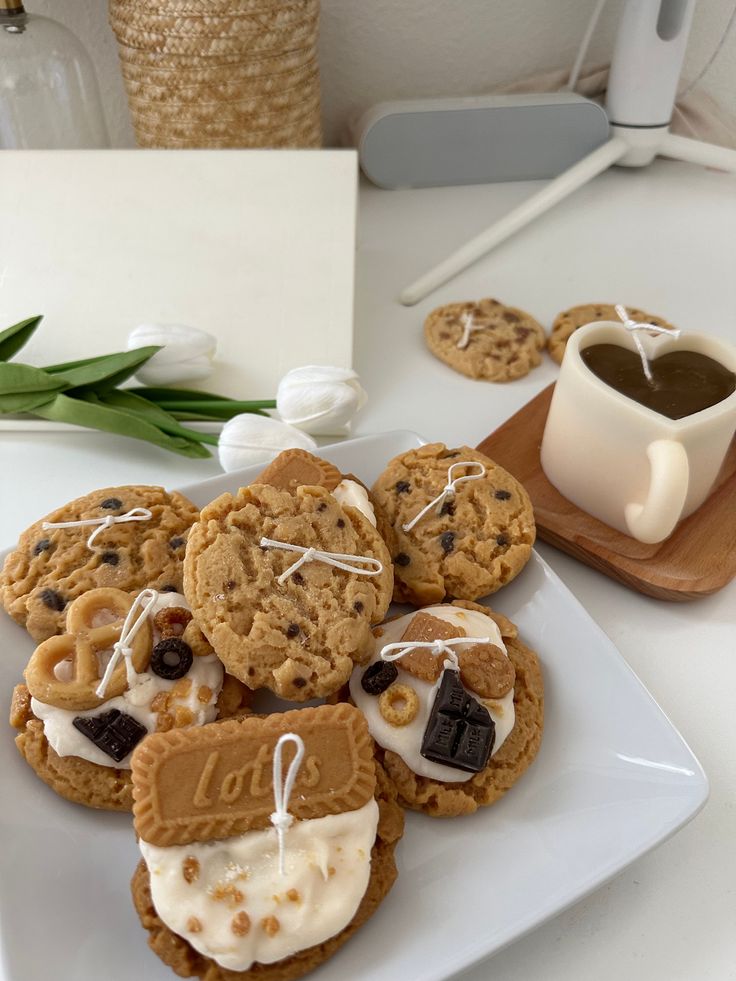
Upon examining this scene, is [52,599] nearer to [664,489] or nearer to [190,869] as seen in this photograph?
[190,869]

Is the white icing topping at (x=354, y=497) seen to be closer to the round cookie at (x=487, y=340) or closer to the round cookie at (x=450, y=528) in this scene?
the round cookie at (x=450, y=528)

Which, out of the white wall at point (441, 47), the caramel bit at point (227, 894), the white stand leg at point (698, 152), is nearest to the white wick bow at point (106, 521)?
the caramel bit at point (227, 894)

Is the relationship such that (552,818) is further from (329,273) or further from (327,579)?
(329,273)

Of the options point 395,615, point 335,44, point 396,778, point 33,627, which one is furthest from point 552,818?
point 335,44

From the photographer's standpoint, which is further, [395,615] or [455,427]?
[455,427]

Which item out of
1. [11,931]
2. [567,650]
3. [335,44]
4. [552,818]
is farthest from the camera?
[335,44]

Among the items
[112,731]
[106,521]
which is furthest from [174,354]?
[112,731]

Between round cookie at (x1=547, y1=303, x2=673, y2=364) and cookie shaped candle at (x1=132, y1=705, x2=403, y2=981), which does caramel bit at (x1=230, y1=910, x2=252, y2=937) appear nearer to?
cookie shaped candle at (x1=132, y1=705, x2=403, y2=981)
